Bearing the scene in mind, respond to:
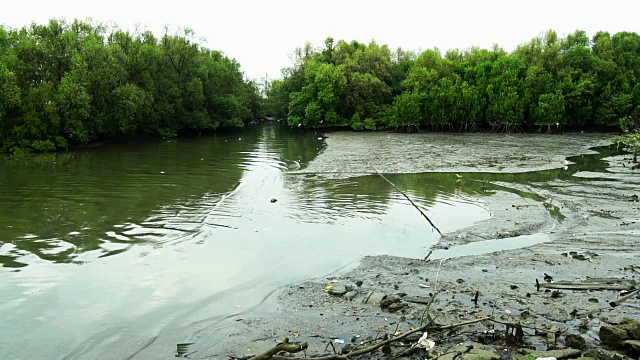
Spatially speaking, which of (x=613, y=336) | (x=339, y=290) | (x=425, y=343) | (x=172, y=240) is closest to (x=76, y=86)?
(x=172, y=240)

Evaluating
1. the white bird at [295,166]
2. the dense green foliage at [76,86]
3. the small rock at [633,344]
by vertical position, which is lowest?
the small rock at [633,344]

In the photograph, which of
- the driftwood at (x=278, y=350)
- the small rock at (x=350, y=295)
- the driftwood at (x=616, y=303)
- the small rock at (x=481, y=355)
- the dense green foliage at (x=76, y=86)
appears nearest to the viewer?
the small rock at (x=481, y=355)

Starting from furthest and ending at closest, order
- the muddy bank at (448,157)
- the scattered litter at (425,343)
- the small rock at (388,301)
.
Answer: the muddy bank at (448,157) < the small rock at (388,301) < the scattered litter at (425,343)

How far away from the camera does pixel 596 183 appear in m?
20.3

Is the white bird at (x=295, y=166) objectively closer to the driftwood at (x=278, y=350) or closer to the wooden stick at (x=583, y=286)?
the wooden stick at (x=583, y=286)

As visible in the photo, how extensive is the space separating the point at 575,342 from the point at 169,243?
9.82m

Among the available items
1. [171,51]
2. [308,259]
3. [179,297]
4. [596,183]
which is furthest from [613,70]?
[179,297]

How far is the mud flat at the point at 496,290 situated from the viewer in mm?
6379

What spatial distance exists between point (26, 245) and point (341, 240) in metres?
8.53

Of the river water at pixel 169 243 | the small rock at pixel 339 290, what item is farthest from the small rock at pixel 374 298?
the river water at pixel 169 243

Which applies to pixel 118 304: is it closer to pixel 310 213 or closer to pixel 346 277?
pixel 346 277

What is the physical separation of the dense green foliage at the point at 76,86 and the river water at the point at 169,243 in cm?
1308

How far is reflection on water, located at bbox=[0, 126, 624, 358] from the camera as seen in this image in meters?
7.72

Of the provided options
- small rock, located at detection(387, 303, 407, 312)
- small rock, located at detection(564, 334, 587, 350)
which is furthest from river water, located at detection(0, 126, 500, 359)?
small rock, located at detection(564, 334, 587, 350)
